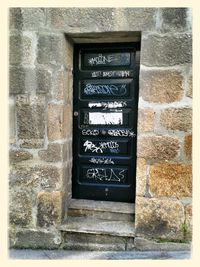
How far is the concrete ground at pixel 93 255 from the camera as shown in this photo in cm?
309

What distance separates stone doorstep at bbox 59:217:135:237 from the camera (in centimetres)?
325

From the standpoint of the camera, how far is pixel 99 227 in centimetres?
333

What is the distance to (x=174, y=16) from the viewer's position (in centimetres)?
Result: 300

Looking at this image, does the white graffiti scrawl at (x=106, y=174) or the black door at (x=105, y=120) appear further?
the white graffiti scrawl at (x=106, y=174)

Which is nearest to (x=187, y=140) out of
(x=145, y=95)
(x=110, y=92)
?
(x=145, y=95)

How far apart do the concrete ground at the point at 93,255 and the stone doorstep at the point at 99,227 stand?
7.9 inches

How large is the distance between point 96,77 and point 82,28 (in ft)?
1.83

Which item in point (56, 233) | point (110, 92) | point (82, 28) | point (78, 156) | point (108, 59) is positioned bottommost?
point (56, 233)

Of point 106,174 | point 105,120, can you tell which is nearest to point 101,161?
point 106,174

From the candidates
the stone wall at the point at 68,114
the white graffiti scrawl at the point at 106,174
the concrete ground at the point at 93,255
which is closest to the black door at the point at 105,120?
the white graffiti scrawl at the point at 106,174

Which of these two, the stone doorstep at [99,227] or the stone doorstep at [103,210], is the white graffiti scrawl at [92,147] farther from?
the stone doorstep at [99,227]

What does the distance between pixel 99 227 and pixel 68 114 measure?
1.25 meters

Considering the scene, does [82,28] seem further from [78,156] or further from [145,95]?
[78,156]

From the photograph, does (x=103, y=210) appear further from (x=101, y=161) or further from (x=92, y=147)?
(x=92, y=147)
